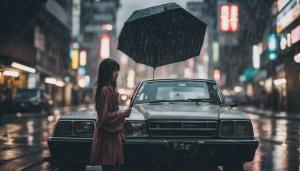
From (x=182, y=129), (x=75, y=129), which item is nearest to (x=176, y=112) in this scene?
(x=182, y=129)

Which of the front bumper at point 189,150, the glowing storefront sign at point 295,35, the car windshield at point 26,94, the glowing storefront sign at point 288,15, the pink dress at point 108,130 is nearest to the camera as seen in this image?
the pink dress at point 108,130

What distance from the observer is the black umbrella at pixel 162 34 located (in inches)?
444

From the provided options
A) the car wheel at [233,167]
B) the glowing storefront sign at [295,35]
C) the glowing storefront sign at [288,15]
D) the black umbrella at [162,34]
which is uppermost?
the glowing storefront sign at [288,15]

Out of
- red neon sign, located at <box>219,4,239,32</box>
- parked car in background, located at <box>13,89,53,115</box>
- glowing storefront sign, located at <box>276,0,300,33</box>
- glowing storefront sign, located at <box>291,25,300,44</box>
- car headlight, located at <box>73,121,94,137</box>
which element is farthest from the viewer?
red neon sign, located at <box>219,4,239,32</box>

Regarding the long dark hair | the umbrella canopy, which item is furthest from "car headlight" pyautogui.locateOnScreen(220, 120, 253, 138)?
the umbrella canopy

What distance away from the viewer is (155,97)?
8.20 metres

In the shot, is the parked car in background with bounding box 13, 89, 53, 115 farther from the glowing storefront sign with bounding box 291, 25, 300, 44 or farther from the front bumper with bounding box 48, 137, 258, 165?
the front bumper with bounding box 48, 137, 258, 165

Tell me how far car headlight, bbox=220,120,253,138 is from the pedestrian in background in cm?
196

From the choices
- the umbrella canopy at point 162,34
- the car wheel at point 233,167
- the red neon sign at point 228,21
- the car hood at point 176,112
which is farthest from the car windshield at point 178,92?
the red neon sign at point 228,21

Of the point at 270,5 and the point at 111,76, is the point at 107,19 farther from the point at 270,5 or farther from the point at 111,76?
the point at 111,76

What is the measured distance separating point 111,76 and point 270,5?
172 ft

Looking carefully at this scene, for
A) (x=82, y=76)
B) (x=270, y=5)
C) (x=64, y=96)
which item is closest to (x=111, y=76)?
(x=270, y=5)

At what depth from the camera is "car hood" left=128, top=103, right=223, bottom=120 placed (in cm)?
672

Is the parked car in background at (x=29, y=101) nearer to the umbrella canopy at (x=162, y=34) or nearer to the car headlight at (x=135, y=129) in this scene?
the umbrella canopy at (x=162, y=34)
